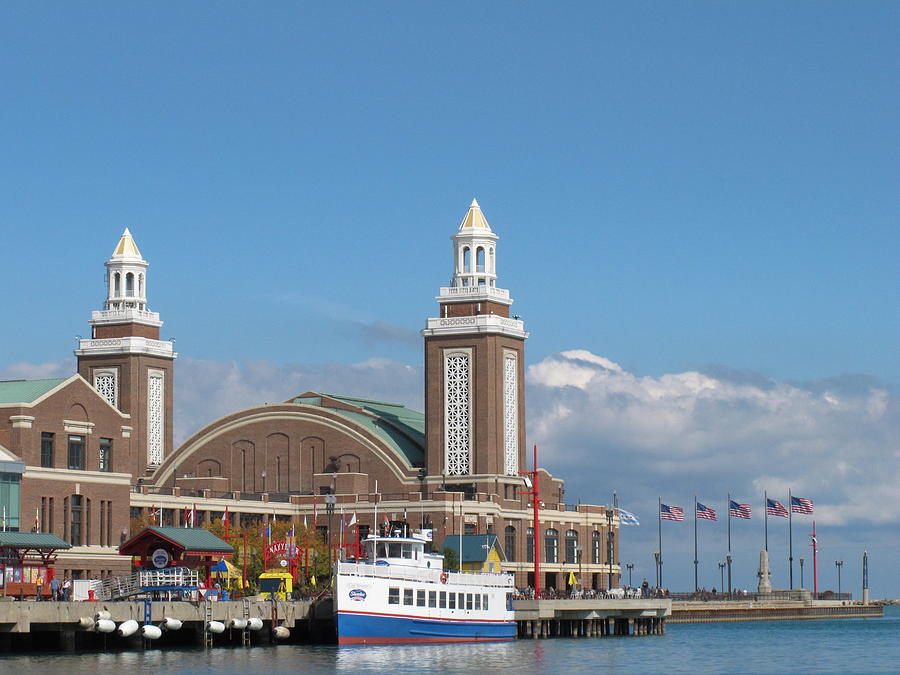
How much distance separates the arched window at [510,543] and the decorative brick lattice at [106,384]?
133 ft

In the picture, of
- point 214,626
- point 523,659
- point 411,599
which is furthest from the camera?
point 411,599

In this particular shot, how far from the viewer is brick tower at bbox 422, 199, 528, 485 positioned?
17138 cm

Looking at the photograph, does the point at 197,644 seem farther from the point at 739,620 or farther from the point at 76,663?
the point at 739,620

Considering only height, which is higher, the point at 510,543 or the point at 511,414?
the point at 511,414

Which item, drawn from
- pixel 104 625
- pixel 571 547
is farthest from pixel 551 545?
pixel 104 625

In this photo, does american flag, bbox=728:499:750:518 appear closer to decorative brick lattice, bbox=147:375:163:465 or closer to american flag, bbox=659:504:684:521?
american flag, bbox=659:504:684:521

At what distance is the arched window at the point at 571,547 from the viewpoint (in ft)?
598

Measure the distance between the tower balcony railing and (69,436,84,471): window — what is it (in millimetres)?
47082

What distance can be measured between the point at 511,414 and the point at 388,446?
1200 cm

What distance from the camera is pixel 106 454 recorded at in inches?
5472

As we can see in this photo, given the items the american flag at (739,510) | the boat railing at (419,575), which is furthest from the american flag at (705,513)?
the boat railing at (419,575)

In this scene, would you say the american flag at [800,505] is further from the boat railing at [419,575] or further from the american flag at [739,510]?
the boat railing at [419,575]

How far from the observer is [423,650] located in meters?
108

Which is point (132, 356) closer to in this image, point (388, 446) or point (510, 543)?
point (388, 446)
